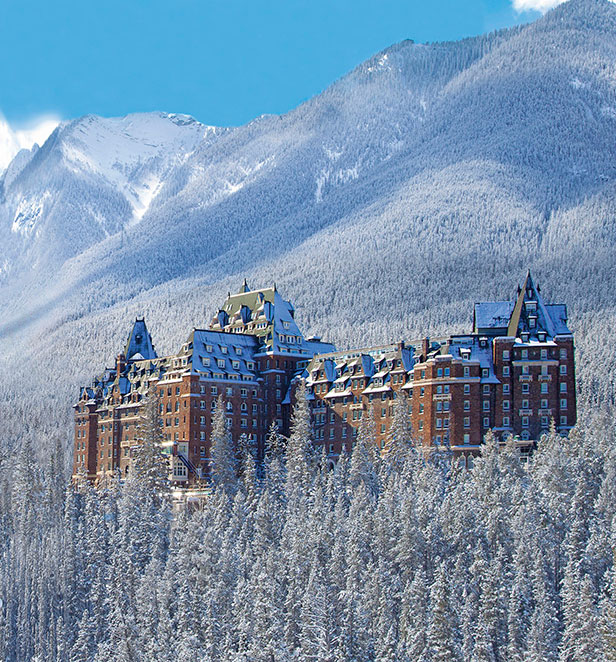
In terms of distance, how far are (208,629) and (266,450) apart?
146 ft

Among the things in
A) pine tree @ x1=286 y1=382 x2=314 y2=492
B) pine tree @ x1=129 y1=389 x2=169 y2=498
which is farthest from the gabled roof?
pine tree @ x1=129 y1=389 x2=169 y2=498

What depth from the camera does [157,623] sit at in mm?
129500

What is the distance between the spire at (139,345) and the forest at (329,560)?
3363 centimetres

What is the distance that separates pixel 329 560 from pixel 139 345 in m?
79.7

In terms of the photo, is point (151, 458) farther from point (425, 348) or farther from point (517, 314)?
point (517, 314)

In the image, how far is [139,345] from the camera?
634 feet

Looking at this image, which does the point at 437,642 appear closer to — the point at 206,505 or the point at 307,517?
the point at 307,517

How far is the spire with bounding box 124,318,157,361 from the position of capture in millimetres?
191375

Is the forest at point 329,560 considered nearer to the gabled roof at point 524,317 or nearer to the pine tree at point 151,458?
the pine tree at point 151,458

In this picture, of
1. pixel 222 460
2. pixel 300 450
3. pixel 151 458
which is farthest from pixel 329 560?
pixel 151 458

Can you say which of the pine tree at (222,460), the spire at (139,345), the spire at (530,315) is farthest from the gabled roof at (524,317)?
the spire at (139,345)

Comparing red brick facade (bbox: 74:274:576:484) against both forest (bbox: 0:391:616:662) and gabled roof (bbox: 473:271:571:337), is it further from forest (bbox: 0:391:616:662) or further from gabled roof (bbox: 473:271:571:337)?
forest (bbox: 0:391:616:662)

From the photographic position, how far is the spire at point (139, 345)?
19138cm

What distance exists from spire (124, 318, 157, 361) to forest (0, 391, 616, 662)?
33634mm
